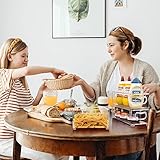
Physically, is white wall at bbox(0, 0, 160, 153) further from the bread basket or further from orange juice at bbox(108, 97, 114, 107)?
the bread basket

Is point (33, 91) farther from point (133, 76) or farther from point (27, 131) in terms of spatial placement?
point (27, 131)

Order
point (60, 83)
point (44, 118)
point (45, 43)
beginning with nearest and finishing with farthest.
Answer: point (44, 118) → point (60, 83) → point (45, 43)

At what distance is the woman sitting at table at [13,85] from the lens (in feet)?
7.18

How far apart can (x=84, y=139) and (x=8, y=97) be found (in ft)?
2.76

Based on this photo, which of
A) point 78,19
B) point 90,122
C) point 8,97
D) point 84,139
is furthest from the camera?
point 78,19

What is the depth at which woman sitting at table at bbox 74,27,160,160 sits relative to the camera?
8.67 feet

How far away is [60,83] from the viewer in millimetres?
2156

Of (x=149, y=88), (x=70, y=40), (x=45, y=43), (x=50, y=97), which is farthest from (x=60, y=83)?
(x=45, y=43)

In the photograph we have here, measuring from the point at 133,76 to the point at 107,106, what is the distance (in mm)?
519

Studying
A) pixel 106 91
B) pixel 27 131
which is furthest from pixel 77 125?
pixel 106 91

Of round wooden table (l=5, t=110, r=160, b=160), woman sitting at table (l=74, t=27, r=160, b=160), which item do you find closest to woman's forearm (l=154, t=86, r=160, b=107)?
woman sitting at table (l=74, t=27, r=160, b=160)

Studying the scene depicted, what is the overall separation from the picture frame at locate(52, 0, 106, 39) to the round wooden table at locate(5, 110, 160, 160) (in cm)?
155

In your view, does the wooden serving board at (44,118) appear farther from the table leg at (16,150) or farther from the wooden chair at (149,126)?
the wooden chair at (149,126)

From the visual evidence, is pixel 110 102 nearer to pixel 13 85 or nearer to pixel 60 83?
pixel 60 83
